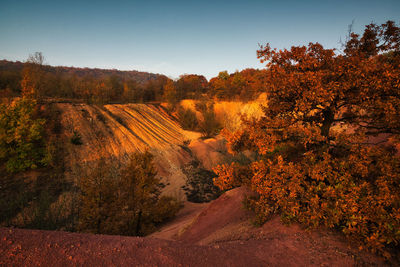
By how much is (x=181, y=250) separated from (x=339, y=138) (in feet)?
17.1

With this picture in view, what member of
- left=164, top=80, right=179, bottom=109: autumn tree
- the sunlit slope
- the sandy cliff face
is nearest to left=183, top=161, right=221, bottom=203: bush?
the sandy cliff face

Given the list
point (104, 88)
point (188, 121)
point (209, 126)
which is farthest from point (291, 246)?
point (104, 88)

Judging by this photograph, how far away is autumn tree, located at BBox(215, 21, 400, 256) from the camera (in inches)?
160

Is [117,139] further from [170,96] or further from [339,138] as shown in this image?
[339,138]

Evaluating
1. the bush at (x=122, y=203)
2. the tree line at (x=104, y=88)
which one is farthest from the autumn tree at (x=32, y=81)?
the bush at (x=122, y=203)

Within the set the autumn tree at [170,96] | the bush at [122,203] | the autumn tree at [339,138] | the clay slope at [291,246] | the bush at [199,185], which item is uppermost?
the autumn tree at [170,96]

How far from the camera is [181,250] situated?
354cm

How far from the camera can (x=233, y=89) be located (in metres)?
46.2

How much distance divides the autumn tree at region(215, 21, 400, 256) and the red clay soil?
0.43m

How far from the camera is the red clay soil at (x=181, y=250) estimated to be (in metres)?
2.80

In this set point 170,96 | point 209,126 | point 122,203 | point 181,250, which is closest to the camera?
point 181,250

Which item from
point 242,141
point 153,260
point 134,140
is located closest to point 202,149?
point 134,140

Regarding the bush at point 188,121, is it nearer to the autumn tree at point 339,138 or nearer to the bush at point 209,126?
the bush at point 209,126

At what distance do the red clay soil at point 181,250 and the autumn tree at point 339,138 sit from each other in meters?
0.43
